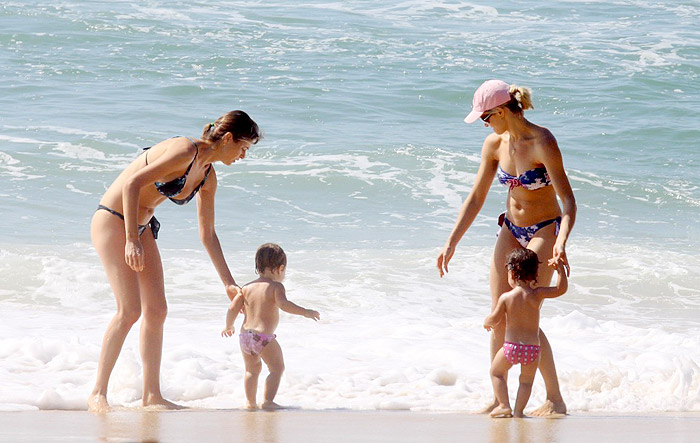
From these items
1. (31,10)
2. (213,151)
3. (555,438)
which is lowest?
(555,438)

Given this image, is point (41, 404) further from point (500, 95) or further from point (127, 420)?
point (500, 95)

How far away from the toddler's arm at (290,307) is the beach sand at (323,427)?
0.49 metres

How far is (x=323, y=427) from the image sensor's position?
430 centimetres

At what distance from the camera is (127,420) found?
4.34 m

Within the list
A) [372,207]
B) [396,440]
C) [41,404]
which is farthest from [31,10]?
[396,440]

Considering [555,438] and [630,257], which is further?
[630,257]

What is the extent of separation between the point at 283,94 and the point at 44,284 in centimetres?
1031

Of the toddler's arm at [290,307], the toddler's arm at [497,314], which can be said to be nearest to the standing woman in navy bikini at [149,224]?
the toddler's arm at [290,307]

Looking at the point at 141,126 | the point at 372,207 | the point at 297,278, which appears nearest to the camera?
the point at 297,278

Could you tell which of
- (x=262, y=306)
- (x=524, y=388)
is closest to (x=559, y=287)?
(x=524, y=388)

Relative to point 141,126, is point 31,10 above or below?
above

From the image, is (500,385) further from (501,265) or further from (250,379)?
(250,379)

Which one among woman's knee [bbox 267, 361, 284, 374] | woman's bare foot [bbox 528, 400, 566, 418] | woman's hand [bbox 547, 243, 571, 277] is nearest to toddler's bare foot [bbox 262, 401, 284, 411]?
woman's knee [bbox 267, 361, 284, 374]

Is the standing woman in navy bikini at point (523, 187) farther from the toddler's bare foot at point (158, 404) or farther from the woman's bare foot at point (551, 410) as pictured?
the toddler's bare foot at point (158, 404)
